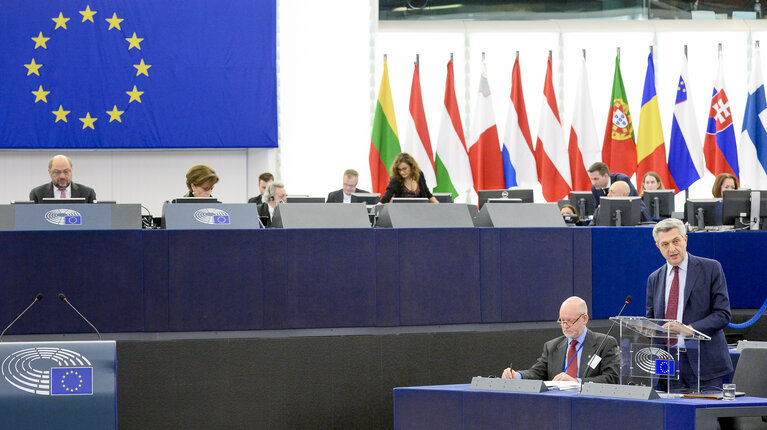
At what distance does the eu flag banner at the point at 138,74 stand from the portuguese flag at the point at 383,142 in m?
1.19

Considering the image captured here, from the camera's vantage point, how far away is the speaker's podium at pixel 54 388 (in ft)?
18.2

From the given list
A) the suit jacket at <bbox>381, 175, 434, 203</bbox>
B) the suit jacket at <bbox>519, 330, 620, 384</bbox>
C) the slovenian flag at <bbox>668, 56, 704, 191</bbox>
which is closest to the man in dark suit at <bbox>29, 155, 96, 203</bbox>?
the suit jacket at <bbox>381, 175, 434, 203</bbox>

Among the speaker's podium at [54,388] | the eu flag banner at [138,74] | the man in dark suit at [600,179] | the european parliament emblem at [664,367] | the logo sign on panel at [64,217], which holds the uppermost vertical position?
the eu flag banner at [138,74]

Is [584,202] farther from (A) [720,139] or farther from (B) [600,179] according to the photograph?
(A) [720,139]

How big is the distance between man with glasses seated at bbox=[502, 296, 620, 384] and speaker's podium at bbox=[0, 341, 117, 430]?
2172mm

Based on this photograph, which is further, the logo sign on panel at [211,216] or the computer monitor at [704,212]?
the computer monitor at [704,212]

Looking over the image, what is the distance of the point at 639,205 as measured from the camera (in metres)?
8.84

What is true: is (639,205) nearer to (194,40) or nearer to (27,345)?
(27,345)

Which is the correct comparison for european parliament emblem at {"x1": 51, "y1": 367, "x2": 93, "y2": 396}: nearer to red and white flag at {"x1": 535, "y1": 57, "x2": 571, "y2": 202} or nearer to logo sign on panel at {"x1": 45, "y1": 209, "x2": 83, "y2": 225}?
logo sign on panel at {"x1": 45, "y1": 209, "x2": 83, "y2": 225}

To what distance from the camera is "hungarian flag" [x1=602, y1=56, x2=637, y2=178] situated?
42.7ft

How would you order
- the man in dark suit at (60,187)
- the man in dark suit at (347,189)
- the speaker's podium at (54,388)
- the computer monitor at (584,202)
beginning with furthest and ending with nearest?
the computer monitor at (584,202) < the man in dark suit at (347,189) < the man in dark suit at (60,187) < the speaker's podium at (54,388)

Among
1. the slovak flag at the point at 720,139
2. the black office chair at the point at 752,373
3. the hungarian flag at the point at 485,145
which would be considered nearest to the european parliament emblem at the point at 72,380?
the black office chair at the point at 752,373

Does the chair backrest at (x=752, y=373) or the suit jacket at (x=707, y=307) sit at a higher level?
the suit jacket at (x=707, y=307)

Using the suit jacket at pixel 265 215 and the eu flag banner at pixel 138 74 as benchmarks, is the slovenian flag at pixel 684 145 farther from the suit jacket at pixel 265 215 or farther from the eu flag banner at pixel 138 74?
the suit jacket at pixel 265 215
